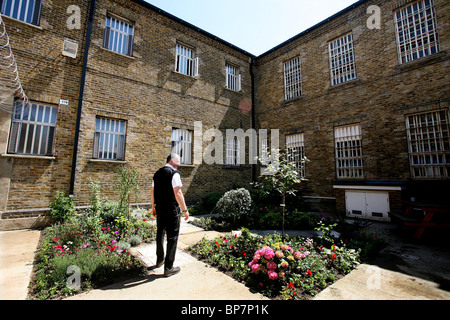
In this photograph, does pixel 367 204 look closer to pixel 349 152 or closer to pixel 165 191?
pixel 349 152

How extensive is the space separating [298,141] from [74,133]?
10.3 m

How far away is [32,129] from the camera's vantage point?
674 centimetres

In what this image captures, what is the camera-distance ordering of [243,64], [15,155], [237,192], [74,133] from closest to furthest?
[15,155]
[237,192]
[74,133]
[243,64]

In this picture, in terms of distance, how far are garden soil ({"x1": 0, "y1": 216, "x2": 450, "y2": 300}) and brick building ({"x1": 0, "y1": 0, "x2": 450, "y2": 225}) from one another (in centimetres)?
338

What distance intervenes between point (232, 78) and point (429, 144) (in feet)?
32.8

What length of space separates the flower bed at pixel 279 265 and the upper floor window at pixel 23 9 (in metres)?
9.56

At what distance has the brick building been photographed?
6.91m

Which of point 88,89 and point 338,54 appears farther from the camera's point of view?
point 338,54

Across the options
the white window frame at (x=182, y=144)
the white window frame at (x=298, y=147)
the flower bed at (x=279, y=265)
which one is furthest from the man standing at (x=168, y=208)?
the white window frame at (x=298, y=147)

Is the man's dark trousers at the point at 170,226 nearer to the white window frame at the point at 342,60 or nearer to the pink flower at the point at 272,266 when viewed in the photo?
the pink flower at the point at 272,266

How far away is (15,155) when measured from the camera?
6.26 meters

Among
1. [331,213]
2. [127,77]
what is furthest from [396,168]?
[127,77]

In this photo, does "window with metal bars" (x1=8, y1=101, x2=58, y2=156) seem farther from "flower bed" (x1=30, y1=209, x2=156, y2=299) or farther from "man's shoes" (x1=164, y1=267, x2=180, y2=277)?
"man's shoes" (x1=164, y1=267, x2=180, y2=277)
